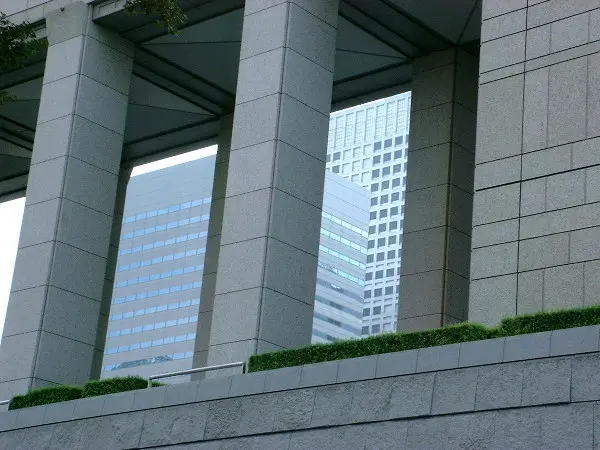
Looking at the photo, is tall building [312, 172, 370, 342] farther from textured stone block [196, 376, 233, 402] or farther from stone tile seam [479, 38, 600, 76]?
textured stone block [196, 376, 233, 402]

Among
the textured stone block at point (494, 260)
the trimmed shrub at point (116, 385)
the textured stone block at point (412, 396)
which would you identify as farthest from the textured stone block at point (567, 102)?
the trimmed shrub at point (116, 385)

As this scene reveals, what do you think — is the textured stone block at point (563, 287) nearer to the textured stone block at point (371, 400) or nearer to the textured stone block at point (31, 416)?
the textured stone block at point (371, 400)

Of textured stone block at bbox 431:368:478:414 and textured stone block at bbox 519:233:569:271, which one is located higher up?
textured stone block at bbox 519:233:569:271

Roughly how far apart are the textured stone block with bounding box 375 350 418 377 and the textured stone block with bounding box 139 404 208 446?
4.02 metres

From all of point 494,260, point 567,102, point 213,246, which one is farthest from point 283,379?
point 213,246

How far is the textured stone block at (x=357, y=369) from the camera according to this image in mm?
21812

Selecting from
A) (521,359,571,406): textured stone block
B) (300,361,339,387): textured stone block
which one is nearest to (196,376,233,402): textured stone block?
(300,361,339,387): textured stone block

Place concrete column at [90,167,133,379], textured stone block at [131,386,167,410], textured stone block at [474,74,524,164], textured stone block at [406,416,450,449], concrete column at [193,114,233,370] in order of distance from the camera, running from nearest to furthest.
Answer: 1. textured stone block at [406,416,450,449]
2. textured stone block at [474,74,524,164]
3. textured stone block at [131,386,167,410]
4. concrete column at [193,114,233,370]
5. concrete column at [90,167,133,379]

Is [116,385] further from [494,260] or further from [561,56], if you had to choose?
[561,56]

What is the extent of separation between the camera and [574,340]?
1936 cm

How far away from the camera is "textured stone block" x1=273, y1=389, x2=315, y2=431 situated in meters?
22.3

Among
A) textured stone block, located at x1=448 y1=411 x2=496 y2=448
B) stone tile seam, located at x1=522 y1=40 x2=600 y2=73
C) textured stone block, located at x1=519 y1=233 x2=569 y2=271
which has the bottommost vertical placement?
textured stone block, located at x1=448 y1=411 x2=496 y2=448

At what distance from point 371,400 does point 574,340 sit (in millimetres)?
3826

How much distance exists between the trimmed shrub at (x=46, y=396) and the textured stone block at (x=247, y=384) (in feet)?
17.0
